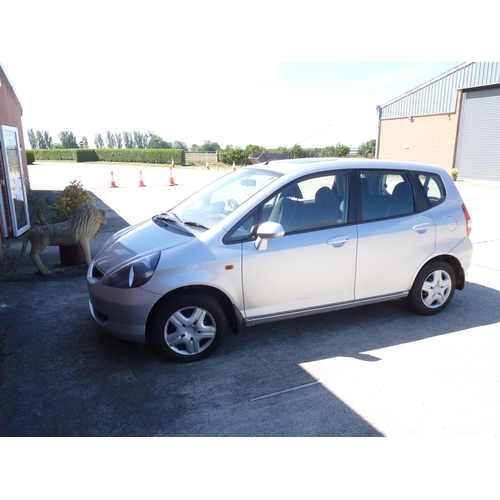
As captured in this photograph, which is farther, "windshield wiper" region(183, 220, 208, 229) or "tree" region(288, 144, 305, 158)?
"tree" region(288, 144, 305, 158)

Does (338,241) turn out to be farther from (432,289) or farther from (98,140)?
(98,140)

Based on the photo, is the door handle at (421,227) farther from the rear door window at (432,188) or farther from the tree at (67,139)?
the tree at (67,139)

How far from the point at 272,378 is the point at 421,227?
7.34 feet

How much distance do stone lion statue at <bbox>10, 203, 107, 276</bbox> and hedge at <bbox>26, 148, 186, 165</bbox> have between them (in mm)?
40998

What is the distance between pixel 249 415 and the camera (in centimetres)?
305

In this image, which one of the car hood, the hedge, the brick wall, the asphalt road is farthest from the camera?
the hedge

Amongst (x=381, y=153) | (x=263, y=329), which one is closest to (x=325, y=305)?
(x=263, y=329)

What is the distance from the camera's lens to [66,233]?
20.7 ft

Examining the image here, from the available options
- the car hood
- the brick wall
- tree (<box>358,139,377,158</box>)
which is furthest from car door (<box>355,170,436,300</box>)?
tree (<box>358,139,377,158</box>)

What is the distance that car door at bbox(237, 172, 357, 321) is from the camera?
3820 millimetres

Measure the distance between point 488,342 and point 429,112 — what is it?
24403mm

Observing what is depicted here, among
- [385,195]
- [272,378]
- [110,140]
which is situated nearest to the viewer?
[272,378]

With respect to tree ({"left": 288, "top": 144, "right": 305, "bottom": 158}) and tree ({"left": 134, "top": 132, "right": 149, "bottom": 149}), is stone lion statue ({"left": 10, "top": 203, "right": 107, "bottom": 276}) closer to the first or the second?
tree ({"left": 288, "top": 144, "right": 305, "bottom": 158})

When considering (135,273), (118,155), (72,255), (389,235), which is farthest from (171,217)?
(118,155)
